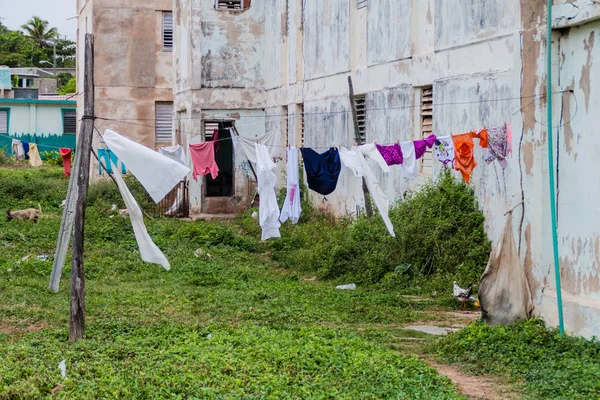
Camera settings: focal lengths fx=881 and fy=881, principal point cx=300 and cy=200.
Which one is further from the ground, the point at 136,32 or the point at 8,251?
the point at 136,32

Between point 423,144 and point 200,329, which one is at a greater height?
point 423,144

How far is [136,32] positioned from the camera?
29.6 m

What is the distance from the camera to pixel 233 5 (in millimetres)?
23859

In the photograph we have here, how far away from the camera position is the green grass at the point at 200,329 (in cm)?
757

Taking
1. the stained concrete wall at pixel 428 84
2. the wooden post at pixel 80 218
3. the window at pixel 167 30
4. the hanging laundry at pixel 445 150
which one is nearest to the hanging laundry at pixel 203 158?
the stained concrete wall at pixel 428 84

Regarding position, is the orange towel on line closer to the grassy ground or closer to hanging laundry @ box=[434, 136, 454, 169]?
hanging laundry @ box=[434, 136, 454, 169]

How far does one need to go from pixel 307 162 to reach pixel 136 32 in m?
16.3

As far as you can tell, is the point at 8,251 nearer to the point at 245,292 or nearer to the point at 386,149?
the point at 245,292

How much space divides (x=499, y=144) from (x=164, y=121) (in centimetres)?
1969

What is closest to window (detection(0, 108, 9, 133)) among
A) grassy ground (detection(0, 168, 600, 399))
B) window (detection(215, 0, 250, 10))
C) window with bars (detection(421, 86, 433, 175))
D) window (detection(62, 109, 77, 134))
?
window (detection(62, 109, 77, 134))

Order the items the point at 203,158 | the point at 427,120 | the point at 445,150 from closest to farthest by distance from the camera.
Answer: the point at 445,150 < the point at 427,120 < the point at 203,158

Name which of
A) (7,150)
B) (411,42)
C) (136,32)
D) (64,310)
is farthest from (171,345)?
(7,150)

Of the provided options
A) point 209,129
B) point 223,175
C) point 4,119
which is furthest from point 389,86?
point 4,119

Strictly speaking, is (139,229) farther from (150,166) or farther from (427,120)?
(427,120)
